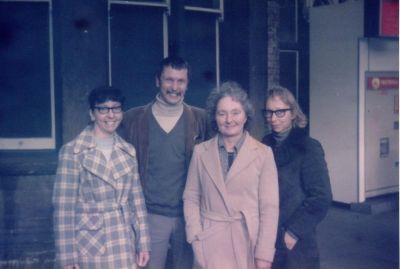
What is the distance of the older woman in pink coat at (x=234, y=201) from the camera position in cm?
321

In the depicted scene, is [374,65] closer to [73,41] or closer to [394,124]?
[394,124]

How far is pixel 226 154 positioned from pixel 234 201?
0.32 m

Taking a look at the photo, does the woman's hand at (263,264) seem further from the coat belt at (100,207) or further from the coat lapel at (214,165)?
the coat belt at (100,207)

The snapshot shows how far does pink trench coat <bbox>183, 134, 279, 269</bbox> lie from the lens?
3207mm

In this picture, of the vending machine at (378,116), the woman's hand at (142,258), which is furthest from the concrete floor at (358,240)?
the woman's hand at (142,258)

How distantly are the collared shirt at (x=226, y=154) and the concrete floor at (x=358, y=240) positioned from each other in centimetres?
264

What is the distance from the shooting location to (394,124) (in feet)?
26.3

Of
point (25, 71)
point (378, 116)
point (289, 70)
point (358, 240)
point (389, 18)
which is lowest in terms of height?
point (358, 240)

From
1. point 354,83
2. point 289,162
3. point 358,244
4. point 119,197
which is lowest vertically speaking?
point 358,244

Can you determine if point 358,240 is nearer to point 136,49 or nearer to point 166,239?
point 166,239

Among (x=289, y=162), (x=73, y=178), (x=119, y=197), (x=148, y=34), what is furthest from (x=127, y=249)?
(x=148, y=34)

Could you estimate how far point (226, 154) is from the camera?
132 inches

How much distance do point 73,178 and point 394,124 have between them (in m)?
6.16

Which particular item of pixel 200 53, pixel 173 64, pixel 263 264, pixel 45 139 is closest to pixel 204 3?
pixel 200 53
